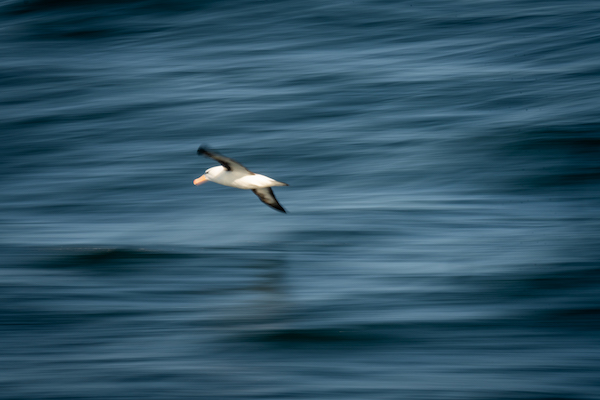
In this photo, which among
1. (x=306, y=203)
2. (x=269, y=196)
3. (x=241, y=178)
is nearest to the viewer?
(x=241, y=178)

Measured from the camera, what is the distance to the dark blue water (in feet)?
24.1

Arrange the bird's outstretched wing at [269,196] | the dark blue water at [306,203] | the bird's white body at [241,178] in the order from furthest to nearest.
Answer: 1. the bird's outstretched wing at [269,196]
2. the bird's white body at [241,178]
3. the dark blue water at [306,203]

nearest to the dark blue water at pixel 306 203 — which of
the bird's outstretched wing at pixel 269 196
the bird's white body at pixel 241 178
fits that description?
the bird's outstretched wing at pixel 269 196

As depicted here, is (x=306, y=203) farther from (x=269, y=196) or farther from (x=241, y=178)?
(x=241, y=178)

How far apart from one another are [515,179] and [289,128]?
477cm

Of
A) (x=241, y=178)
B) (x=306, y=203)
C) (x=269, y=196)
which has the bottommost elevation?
(x=241, y=178)

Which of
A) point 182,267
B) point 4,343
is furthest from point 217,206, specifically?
point 4,343

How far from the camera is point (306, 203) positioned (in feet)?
39.3

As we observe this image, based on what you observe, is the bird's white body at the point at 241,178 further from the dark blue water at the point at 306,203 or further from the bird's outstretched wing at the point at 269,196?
the dark blue water at the point at 306,203

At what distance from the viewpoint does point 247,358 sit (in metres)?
7.46

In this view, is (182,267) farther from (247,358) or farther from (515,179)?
(515,179)

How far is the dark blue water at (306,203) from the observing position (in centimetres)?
735

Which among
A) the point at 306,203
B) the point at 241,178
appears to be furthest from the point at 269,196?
the point at 306,203

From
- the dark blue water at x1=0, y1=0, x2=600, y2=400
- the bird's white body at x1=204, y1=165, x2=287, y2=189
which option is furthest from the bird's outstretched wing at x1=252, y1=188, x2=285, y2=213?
the bird's white body at x1=204, y1=165, x2=287, y2=189
